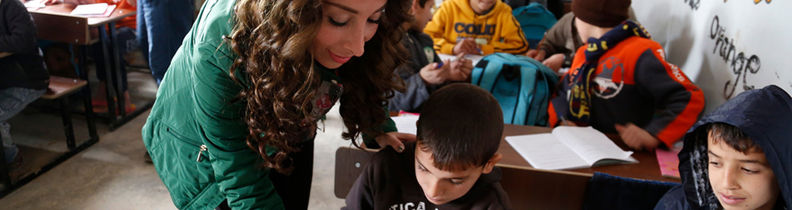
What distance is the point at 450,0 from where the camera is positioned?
10.7 feet

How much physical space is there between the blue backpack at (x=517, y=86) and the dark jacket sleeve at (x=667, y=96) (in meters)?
0.43

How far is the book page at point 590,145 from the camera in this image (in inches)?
69.7

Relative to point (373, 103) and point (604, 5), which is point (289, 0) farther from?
point (604, 5)

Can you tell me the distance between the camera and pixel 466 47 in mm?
2961

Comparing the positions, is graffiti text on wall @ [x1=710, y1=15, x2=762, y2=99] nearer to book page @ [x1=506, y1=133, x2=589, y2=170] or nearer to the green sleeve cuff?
book page @ [x1=506, y1=133, x2=589, y2=170]

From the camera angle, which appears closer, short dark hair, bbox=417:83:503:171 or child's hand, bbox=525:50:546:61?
short dark hair, bbox=417:83:503:171

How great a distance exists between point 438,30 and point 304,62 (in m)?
2.33

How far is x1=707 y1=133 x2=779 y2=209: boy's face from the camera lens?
1151 millimetres

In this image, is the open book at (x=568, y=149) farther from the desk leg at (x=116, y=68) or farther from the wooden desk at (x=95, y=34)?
the desk leg at (x=116, y=68)

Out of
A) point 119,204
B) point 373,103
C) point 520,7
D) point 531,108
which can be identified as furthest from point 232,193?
point 520,7

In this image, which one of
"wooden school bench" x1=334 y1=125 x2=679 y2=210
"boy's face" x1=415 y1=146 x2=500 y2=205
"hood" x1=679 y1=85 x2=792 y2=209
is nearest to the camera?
"hood" x1=679 y1=85 x2=792 y2=209

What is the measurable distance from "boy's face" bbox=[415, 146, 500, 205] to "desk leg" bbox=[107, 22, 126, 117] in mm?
2557

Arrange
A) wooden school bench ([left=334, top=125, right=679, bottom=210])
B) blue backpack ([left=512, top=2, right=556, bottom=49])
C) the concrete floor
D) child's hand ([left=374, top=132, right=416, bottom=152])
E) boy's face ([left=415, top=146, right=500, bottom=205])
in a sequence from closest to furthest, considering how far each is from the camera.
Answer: boy's face ([left=415, top=146, right=500, bottom=205]) < child's hand ([left=374, top=132, right=416, bottom=152]) < wooden school bench ([left=334, top=125, right=679, bottom=210]) < the concrete floor < blue backpack ([left=512, top=2, right=556, bottom=49])

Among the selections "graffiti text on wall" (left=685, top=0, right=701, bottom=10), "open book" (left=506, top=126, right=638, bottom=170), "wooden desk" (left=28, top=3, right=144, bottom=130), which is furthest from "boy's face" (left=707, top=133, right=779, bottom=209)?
"wooden desk" (left=28, top=3, right=144, bottom=130)
